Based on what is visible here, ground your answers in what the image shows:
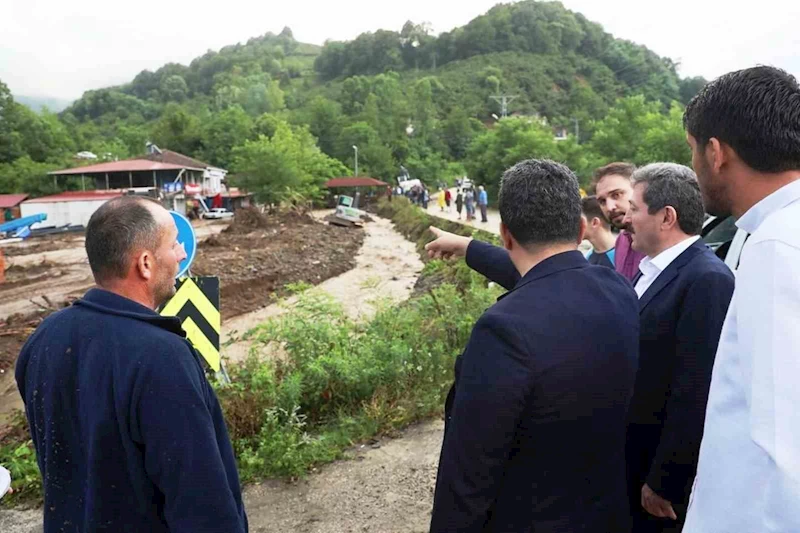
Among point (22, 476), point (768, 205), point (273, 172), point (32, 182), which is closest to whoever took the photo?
point (768, 205)

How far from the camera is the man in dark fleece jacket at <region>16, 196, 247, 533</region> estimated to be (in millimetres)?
1630

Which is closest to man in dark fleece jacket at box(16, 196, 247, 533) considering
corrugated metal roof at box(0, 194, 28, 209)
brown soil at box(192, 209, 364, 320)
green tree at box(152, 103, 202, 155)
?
brown soil at box(192, 209, 364, 320)

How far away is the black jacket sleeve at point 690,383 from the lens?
2.02 m

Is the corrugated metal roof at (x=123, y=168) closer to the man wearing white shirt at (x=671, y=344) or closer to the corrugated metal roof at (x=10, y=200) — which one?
the corrugated metal roof at (x=10, y=200)

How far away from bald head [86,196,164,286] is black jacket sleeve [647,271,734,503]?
187 centimetres

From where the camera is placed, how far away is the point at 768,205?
132 centimetres

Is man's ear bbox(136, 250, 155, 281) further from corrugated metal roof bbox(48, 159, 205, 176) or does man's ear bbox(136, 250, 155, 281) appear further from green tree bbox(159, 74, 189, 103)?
green tree bbox(159, 74, 189, 103)

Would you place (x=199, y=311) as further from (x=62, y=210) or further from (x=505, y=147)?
(x=62, y=210)

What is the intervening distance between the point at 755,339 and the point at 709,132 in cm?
58

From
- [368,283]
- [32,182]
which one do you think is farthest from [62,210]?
[368,283]

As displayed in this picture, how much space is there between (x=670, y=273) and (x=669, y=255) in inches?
6.0

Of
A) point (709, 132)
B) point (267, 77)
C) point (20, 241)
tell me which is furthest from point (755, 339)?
point (267, 77)

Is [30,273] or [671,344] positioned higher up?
[671,344]

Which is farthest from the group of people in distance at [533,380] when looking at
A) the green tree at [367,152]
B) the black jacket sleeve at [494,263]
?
the green tree at [367,152]
